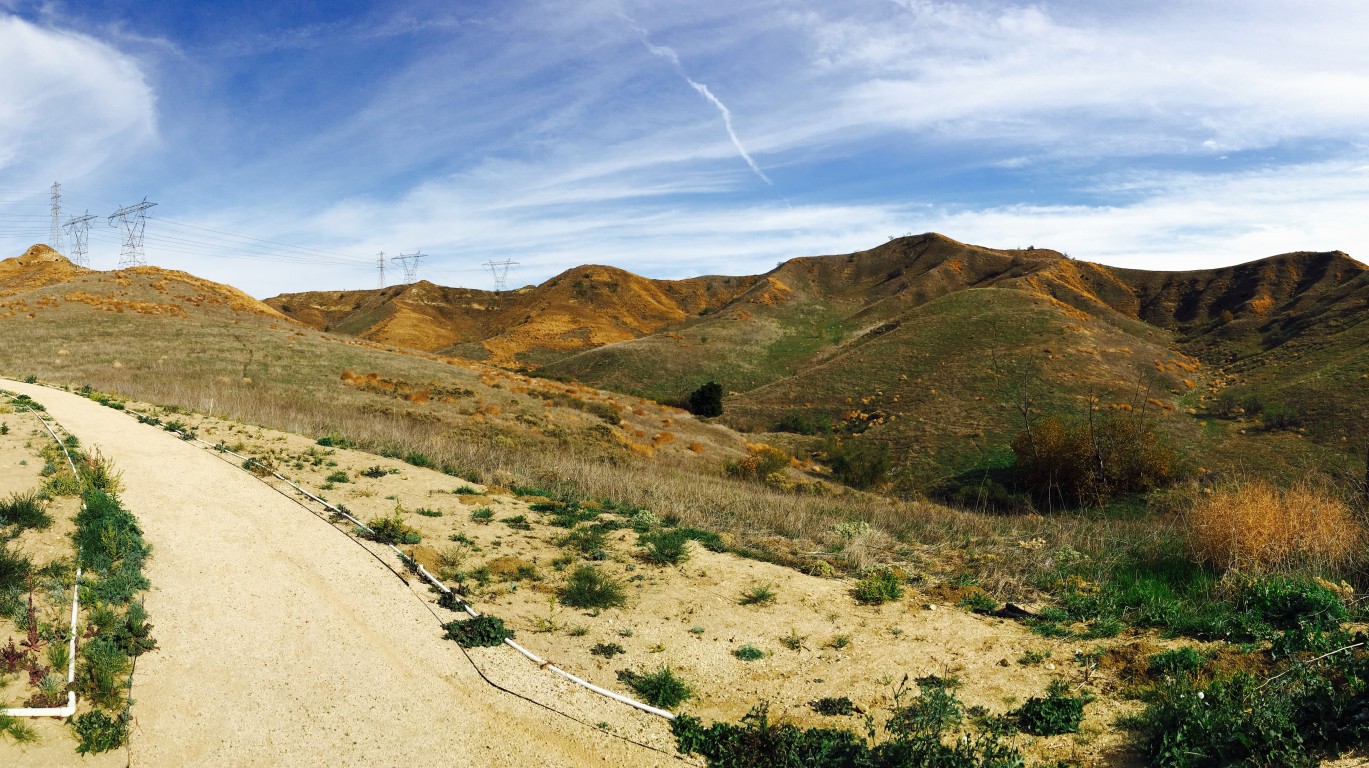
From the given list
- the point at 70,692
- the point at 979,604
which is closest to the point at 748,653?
the point at 979,604

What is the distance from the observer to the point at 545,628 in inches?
326

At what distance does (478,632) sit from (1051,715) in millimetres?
5713

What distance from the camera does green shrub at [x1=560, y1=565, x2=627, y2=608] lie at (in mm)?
9062

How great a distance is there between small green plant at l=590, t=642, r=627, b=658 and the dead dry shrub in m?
7.34

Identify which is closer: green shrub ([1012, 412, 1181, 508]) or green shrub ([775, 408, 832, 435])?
green shrub ([1012, 412, 1181, 508])

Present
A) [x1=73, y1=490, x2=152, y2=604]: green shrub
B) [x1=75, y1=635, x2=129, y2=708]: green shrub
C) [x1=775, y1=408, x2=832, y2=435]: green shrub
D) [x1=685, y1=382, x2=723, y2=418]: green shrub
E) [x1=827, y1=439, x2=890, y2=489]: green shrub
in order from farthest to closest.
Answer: [x1=685, y1=382, x2=723, y2=418]: green shrub, [x1=775, y1=408, x2=832, y2=435]: green shrub, [x1=827, y1=439, x2=890, y2=489]: green shrub, [x1=73, y1=490, x2=152, y2=604]: green shrub, [x1=75, y1=635, x2=129, y2=708]: green shrub

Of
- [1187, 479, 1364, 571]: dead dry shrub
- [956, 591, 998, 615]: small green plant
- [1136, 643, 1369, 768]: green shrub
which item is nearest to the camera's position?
[1136, 643, 1369, 768]: green shrub

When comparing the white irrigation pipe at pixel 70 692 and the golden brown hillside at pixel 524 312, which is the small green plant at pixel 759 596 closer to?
the white irrigation pipe at pixel 70 692

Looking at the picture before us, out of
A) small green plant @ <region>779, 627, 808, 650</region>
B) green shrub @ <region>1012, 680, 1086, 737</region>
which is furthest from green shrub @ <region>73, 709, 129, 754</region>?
green shrub @ <region>1012, 680, 1086, 737</region>

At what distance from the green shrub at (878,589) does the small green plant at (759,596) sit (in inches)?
45.2

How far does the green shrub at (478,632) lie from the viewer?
777 cm

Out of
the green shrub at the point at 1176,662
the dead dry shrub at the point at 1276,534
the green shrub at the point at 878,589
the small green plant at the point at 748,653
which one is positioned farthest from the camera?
the green shrub at the point at 878,589

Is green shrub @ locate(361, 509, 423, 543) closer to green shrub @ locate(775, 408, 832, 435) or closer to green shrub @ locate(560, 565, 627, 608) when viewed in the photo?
green shrub @ locate(560, 565, 627, 608)

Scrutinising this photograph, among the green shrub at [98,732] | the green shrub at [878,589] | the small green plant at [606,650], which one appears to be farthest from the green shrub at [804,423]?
the green shrub at [98,732]
